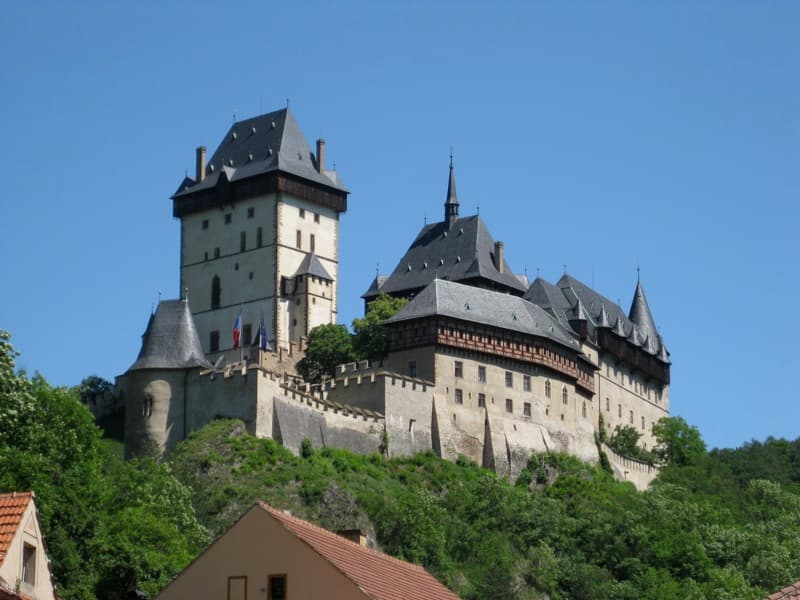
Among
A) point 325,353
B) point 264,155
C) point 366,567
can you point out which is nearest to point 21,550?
point 366,567

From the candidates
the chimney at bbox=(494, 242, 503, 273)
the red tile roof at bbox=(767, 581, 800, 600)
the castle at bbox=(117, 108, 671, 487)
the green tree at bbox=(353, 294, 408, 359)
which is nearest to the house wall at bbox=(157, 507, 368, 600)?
the red tile roof at bbox=(767, 581, 800, 600)

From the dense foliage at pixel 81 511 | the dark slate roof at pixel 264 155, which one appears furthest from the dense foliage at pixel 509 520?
the dark slate roof at pixel 264 155

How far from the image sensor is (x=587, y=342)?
109 meters

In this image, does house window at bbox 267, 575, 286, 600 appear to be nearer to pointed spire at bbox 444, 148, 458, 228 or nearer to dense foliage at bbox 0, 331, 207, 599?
dense foliage at bbox 0, 331, 207, 599

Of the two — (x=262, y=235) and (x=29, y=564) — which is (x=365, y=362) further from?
(x=29, y=564)

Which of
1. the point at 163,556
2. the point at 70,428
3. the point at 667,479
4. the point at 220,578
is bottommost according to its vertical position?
the point at 220,578

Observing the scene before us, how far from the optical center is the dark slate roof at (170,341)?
285 feet

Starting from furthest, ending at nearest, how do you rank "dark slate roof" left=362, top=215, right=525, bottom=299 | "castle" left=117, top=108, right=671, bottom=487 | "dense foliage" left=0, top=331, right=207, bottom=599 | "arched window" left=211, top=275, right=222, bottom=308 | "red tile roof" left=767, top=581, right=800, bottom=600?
"arched window" left=211, top=275, right=222, bottom=308 < "dark slate roof" left=362, top=215, right=525, bottom=299 < "castle" left=117, top=108, right=671, bottom=487 < "dense foliage" left=0, top=331, right=207, bottom=599 < "red tile roof" left=767, top=581, right=800, bottom=600

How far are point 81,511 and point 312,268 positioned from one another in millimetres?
47725

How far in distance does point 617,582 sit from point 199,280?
118 ft

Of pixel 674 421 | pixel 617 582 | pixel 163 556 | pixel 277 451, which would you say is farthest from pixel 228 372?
pixel 674 421

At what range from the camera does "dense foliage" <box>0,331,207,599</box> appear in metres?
57.8

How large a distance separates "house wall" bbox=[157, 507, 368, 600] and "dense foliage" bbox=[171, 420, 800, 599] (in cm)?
4077

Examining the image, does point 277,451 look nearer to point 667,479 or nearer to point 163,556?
point 163,556
